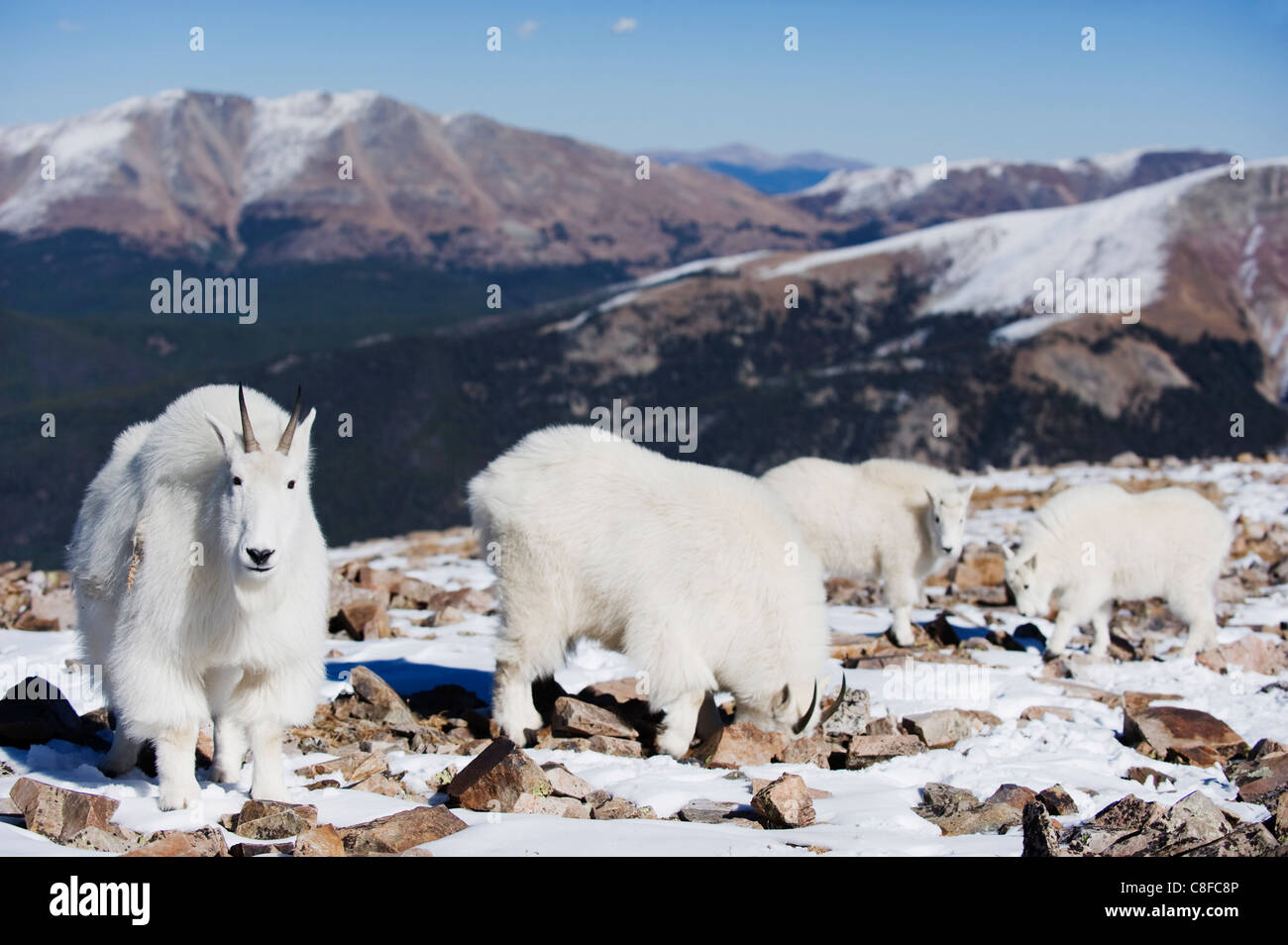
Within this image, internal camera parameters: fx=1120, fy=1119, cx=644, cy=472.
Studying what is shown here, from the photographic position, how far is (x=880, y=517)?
13172 millimetres

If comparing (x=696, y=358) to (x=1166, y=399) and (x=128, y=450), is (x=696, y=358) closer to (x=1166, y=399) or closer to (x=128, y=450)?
(x=1166, y=399)

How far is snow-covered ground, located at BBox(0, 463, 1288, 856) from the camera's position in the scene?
18.0 ft

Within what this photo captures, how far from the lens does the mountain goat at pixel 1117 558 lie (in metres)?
11.8

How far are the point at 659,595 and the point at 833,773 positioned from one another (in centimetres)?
171

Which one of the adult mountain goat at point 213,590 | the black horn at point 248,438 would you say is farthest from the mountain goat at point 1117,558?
the black horn at point 248,438

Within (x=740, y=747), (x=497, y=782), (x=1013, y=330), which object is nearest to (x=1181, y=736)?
(x=740, y=747)

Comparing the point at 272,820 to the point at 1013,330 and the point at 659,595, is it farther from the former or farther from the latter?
the point at 1013,330

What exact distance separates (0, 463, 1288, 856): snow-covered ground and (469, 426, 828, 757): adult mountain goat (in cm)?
68

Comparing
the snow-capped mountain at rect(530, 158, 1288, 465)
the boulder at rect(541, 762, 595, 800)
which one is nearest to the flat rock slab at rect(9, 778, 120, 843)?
the boulder at rect(541, 762, 595, 800)

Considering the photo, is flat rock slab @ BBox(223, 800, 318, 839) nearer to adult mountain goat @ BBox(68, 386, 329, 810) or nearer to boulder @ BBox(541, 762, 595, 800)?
adult mountain goat @ BBox(68, 386, 329, 810)
